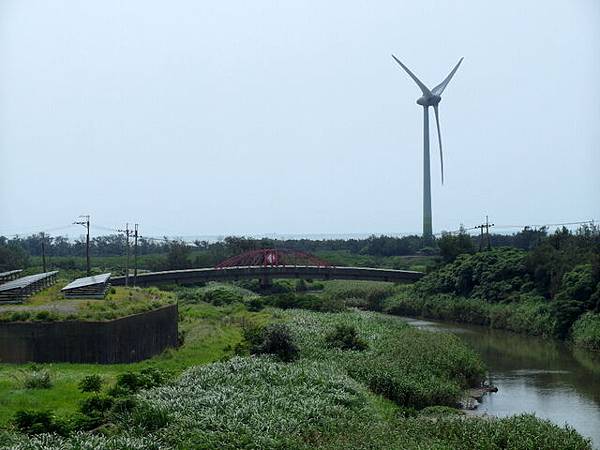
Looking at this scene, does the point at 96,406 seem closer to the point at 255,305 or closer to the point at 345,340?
the point at 345,340

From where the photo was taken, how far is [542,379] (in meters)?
40.2

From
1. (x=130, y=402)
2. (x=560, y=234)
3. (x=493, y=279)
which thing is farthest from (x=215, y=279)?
(x=130, y=402)

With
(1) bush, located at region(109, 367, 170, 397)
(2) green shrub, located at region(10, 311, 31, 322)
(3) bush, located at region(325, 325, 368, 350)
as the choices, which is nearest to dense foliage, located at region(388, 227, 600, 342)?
(3) bush, located at region(325, 325, 368, 350)

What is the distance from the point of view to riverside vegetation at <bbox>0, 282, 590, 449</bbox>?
67.5ft

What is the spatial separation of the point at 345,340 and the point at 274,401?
49.4ft

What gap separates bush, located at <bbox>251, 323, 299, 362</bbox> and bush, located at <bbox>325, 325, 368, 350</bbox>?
13.7 feet

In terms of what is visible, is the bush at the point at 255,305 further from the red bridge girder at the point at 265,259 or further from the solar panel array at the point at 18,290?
the red bridge girder at the point at 265,259

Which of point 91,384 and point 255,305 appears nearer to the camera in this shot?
point 91,384

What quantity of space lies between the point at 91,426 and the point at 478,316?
51.8 metres

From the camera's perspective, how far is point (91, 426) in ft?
69.7

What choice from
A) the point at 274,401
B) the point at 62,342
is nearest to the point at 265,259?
the point at 62,342

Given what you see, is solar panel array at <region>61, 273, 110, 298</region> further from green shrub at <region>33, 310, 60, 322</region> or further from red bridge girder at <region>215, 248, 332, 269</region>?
red bridge girder at <region>215, 248, 332, 269</region>

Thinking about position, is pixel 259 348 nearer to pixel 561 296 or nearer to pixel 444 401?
pixel 444 401

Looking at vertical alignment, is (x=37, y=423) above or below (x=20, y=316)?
below
